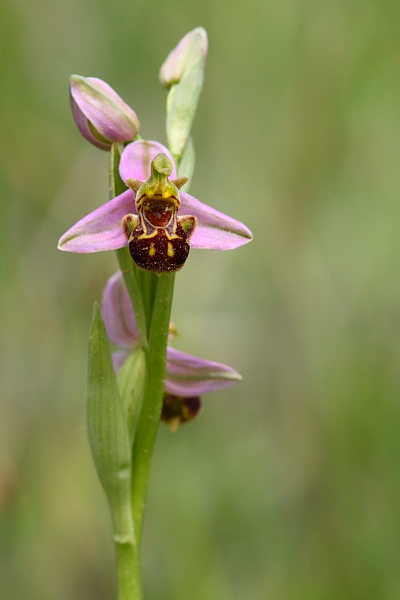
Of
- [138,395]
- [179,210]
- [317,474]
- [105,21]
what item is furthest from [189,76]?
[105,21]

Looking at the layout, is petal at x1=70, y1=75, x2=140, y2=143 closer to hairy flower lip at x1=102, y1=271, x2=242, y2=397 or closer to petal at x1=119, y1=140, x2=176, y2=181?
petal at x1=119, y1=140, x2=176, y2=181

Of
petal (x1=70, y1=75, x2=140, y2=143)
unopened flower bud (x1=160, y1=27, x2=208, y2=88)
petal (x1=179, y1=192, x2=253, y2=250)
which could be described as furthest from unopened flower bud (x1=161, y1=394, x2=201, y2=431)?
unopened flower bud (x1=160, y1=27, x2=208, y2=88)

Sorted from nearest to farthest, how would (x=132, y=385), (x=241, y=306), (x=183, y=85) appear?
(x=132, y=385) < (x=183, y=85) < (x=241, y=306)

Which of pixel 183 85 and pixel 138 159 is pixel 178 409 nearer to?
pixel 138 159

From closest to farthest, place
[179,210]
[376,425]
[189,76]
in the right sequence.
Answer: [179,210] → [189,76] → [376,425]

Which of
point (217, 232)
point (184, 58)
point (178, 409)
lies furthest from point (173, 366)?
point (184, 58)

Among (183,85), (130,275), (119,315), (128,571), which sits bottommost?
(128,571)

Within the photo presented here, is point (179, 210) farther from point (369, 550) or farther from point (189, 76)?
point (369, 550)
